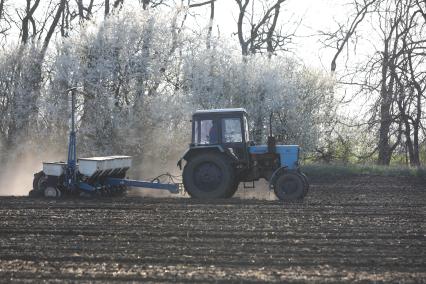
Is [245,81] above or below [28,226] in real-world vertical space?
above

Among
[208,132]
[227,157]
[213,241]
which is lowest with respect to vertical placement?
[213,241]

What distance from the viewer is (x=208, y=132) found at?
16766 millimetres

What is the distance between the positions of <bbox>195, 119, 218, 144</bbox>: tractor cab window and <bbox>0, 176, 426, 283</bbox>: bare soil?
147 centimetres

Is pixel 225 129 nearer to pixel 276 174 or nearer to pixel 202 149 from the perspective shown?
pixel 202 149

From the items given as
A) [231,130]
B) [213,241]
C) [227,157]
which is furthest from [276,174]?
[213,241]

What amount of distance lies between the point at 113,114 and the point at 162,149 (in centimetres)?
218

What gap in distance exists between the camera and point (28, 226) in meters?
12.0

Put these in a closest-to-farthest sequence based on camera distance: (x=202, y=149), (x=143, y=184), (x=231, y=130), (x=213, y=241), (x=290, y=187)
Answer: (x=213, y=241) < (x=290, y=187) < (x=231, y=130) < (x=202, y=149) < (x=143, y=184)

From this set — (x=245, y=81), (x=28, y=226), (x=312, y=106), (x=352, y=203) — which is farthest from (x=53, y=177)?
(x=312, y=106)

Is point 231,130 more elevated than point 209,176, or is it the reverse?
point 231,130

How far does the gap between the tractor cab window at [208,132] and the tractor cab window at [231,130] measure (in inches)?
8.1

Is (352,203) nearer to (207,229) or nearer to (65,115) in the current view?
(207,229)

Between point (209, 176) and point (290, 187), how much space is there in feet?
6.30

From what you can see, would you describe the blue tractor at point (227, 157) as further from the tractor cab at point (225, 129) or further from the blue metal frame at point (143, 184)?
the blue metal frame at point (143, 184)
